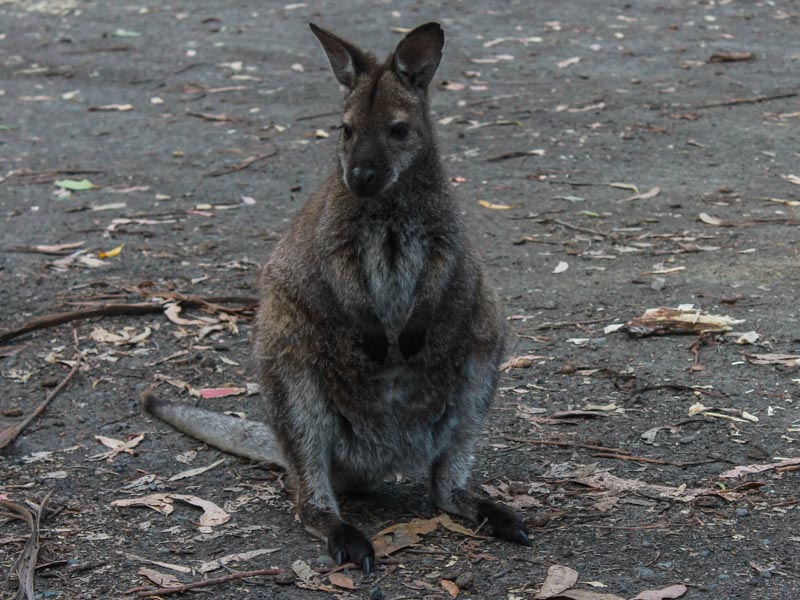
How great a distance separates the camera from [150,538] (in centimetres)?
391

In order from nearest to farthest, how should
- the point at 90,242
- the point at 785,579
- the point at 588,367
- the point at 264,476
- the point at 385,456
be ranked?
the point at 785,579 → the point at 385,456 → the point at 264,476 → the point at 588,367 → the point at 90,242

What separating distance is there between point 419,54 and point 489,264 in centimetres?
256

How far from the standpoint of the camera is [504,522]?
3.83 meters

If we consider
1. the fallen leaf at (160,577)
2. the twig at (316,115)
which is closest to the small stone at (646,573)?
the fallen leaf at (160,577)

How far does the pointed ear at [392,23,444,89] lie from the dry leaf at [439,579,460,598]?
1670 mm

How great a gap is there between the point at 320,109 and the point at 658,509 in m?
6.16

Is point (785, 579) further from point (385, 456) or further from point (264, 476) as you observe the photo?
point (264, 476)

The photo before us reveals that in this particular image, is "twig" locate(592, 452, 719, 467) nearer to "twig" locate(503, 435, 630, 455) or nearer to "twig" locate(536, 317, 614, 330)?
"twig" locate(503, 435, 630, 455)

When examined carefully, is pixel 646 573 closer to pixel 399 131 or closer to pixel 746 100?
pixel 399 131

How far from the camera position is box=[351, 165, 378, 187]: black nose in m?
3.78

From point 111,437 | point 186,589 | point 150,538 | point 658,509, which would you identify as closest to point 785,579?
point 658,509

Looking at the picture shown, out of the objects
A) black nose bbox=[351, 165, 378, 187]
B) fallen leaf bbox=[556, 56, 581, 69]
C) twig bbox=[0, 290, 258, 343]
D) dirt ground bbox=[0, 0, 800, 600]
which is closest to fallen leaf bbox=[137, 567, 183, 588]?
dirt ground bbox=[0, 0, 800, 600]

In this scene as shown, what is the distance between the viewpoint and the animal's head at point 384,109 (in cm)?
384

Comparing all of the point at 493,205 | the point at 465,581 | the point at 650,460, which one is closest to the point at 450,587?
the point at 465,581
